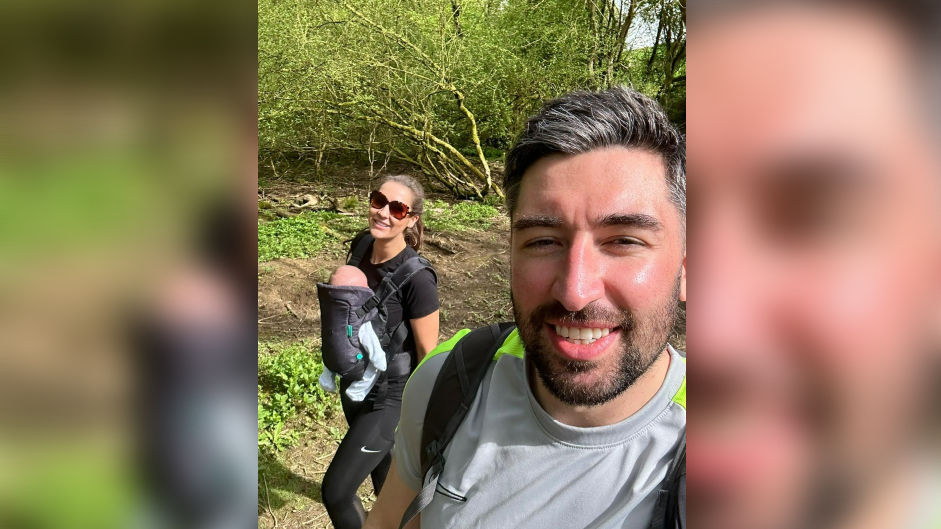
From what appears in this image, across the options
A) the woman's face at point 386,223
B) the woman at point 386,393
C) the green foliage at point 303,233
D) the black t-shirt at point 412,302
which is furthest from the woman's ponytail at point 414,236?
the green foliage at point 303,233

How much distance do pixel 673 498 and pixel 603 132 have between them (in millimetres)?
664

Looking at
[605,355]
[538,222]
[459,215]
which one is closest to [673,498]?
[605,355]

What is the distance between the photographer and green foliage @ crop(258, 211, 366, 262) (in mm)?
8711

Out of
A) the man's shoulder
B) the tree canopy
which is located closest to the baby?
the man's shoulder

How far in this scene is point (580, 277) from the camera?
92cm
